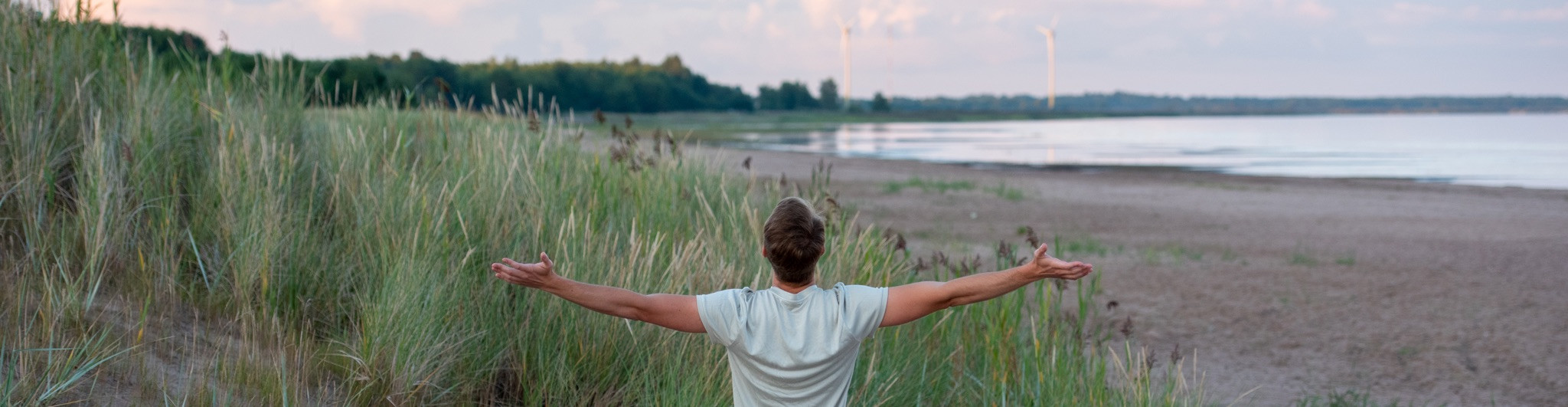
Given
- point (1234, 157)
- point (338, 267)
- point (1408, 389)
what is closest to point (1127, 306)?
point (1408, 389)

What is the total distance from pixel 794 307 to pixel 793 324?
39 mm

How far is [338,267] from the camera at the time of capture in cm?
421

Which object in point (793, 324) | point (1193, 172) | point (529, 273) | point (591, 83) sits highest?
point (591, 83)

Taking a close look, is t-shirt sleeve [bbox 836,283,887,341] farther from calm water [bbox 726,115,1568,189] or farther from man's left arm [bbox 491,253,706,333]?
calm water [bbox 726,115,1568,189]

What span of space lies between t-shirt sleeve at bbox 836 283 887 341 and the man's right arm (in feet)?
0.09

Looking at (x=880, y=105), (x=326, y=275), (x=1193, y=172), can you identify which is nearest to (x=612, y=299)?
(x=326, y=275)

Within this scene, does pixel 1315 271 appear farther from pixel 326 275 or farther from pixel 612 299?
pixel 612 299

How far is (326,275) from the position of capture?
412 centimetres

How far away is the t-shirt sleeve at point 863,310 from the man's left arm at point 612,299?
33cm

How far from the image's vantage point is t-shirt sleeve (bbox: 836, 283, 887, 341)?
2438 millimetres

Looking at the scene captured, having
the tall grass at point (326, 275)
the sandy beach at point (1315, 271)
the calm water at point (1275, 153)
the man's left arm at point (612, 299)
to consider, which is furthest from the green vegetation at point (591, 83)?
the man's left arm at point (612, 299)

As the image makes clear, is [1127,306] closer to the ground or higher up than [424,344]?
closer to the ground

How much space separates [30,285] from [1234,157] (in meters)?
32.7

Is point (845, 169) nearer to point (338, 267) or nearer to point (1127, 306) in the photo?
point (1127, 306)
